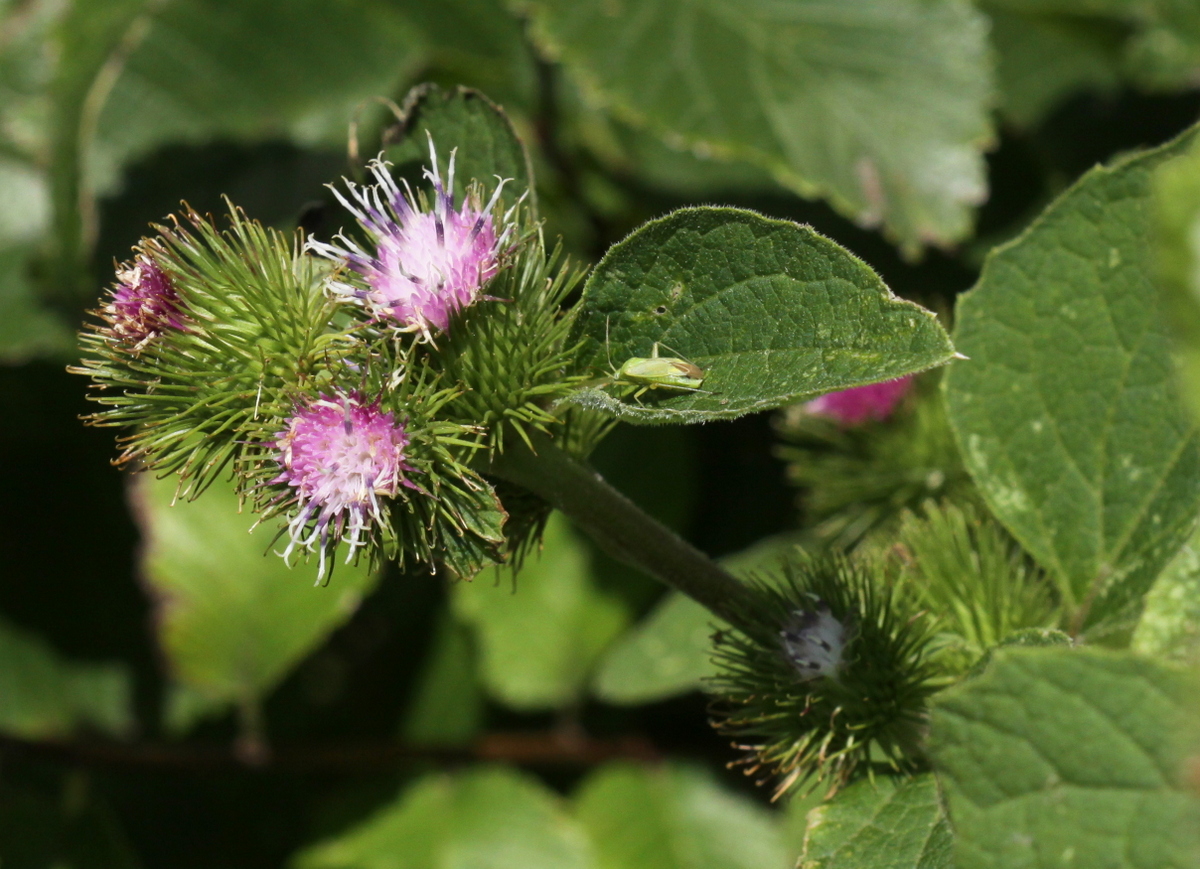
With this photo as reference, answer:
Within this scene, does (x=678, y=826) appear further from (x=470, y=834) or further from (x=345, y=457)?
(x=345, y=457)

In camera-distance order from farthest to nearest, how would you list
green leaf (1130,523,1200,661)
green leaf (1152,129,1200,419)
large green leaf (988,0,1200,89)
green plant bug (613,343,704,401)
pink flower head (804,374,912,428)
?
large green leaf (988,0,1200,89) → pink flower head (804,374,912,428) → green leaf (1130,523,1200,661) → green plant bug (613,343,704,401) → green leaf (1152,129,1200,419)

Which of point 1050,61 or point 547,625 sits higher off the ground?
point 1050,61

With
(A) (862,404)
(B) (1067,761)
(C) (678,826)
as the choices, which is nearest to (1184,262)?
(B) (1067,761)

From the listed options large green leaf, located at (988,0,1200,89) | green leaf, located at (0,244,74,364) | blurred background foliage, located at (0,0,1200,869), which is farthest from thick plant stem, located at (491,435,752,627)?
large green leaf, located at (988,0,1200,89)

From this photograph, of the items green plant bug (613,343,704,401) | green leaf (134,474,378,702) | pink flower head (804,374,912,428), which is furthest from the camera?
green leaf (134,474,378,702)

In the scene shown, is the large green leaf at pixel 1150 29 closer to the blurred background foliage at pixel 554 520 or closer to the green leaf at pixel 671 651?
the blurred background foliage at pixel 554 520

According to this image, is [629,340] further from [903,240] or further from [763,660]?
[903,240]

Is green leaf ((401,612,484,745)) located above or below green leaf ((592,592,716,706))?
below

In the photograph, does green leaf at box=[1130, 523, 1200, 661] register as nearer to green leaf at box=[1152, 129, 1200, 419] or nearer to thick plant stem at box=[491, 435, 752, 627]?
thick plant stem at box=[491, 435, 752, 627]
